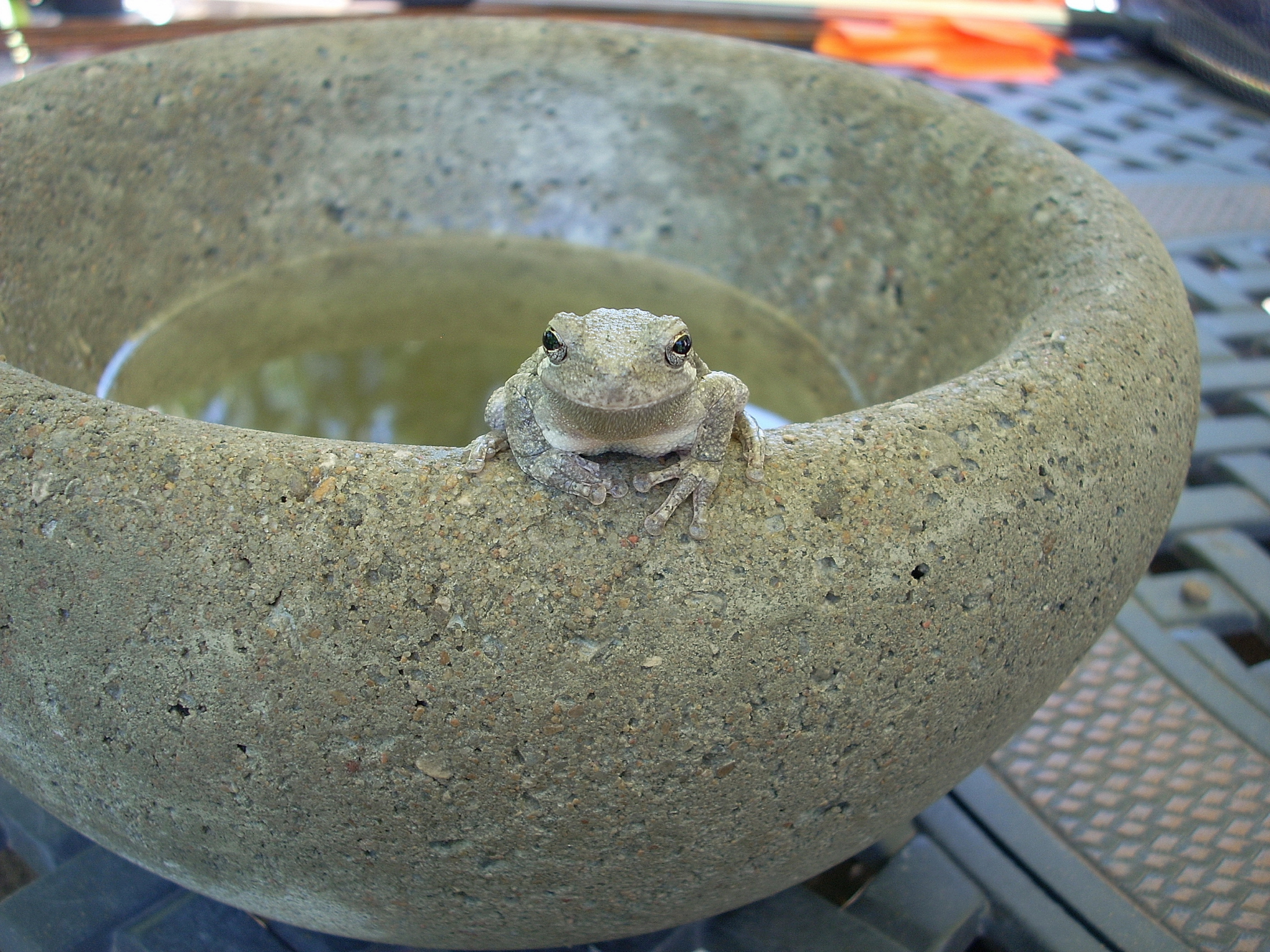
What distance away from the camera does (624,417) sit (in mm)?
860

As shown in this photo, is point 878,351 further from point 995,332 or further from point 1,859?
point 1,859

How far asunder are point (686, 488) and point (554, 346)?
17cm

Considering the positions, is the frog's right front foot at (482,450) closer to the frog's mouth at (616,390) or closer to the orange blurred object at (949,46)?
the frog's mouth at (616,390)

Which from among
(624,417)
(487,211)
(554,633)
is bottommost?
(487,211)

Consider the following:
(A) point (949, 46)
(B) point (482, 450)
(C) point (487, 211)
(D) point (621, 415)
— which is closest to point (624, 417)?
(D) point (621, 415)

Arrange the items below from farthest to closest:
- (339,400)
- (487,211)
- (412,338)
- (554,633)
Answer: (487,211) < (412,338) < (339,400) < (554,633)

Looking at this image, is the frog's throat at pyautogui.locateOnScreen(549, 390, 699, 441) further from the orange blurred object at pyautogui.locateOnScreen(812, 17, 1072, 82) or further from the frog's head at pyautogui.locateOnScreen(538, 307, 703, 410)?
the orange blurred object at pyautogui.locateOnScreen(812, 17, 1072, 82)

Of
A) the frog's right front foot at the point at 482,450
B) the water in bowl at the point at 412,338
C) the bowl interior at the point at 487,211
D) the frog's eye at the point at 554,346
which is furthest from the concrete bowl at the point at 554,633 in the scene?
the water in bowl at the point at 412,338

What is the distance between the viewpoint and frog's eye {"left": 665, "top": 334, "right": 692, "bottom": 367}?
0.86 meters

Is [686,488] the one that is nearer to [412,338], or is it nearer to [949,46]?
[412,338]

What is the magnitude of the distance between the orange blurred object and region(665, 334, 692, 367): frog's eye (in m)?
2.79

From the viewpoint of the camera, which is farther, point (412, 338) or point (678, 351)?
point (412, 338)

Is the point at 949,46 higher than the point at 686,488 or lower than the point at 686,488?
lower

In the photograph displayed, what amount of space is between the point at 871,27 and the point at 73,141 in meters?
2.78
